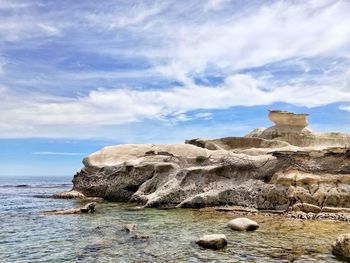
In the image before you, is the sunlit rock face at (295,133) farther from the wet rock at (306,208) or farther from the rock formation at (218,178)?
the wet rock at (306,208)

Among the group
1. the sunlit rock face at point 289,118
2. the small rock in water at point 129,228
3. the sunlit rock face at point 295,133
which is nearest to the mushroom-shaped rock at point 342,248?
the small rock in water at point 129,228

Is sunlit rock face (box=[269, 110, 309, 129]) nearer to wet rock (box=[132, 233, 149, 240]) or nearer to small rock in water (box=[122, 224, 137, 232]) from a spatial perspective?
small rock in water (box=[122, 224, 137, 232])

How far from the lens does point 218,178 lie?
3128cm

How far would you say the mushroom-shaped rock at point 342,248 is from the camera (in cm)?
1415

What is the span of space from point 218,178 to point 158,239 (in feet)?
45.7

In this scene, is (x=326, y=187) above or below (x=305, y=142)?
below

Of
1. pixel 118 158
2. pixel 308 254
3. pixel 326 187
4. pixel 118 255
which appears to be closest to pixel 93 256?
pixel 118 255

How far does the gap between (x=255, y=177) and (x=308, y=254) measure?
49.8ft

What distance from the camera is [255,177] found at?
2998cm

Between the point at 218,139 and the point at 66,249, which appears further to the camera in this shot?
the point at 218,139

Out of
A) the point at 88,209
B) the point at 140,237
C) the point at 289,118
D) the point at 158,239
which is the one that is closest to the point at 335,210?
the point at 158,239

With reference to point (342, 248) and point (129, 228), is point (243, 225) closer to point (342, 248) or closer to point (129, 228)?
point (129, 228)

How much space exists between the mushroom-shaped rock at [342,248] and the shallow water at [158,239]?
0.31 meters

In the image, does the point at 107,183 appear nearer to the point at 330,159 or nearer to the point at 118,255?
the point at 330,159
